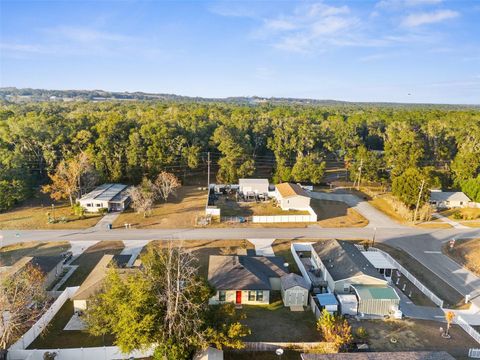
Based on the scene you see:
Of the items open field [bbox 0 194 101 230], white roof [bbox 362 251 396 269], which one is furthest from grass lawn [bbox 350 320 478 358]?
open field [bbox 0 194 101 230]

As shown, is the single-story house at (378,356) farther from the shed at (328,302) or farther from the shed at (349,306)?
the shed at (349,306)

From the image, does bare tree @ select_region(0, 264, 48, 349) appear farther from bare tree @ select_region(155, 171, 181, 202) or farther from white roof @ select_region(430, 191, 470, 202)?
white roof @ select_region(430, 191, 470, 202)

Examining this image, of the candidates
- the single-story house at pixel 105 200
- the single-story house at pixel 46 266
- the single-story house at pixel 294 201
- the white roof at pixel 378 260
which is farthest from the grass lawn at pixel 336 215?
the single-story house at pixel 46 266

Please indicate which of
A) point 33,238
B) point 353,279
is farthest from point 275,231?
point 33,238

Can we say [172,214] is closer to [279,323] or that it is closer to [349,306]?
[279,323]

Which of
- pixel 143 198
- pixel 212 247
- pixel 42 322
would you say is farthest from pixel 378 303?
pixel 143 198

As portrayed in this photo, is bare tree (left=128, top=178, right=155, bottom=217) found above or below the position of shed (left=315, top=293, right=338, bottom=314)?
above

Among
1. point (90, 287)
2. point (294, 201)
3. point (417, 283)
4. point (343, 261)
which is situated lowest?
point (417, 283)

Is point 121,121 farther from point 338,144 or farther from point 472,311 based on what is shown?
point 472,311
